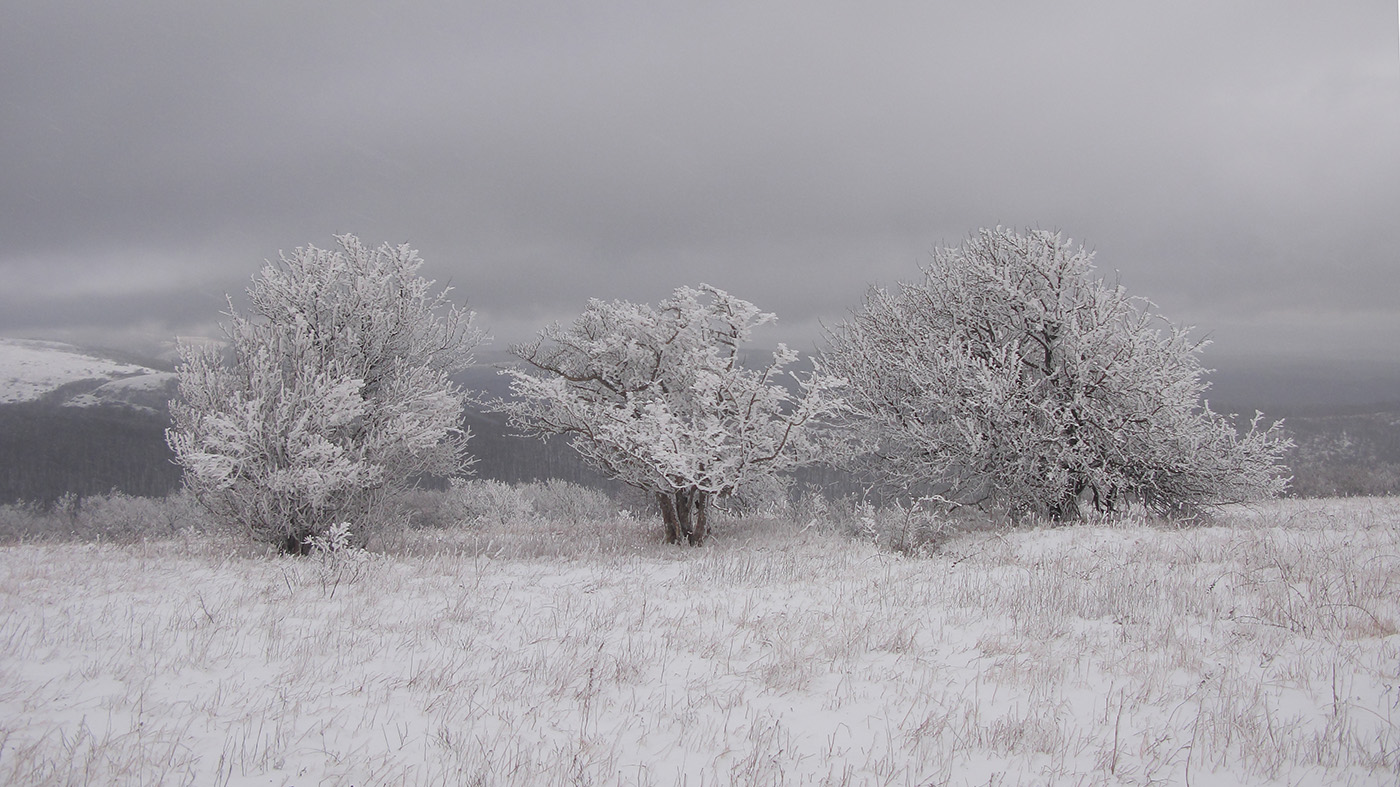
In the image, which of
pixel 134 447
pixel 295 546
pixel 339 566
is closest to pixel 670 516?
pixel 339 566

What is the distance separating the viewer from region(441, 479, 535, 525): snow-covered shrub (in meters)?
45.0

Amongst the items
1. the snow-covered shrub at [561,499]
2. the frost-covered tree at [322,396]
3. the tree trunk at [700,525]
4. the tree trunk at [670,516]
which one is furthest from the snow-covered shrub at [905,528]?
the snow-covered shrub at [561,499]

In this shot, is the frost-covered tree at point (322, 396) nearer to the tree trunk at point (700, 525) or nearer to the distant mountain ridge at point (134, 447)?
the tree trunk at point (700, 525)

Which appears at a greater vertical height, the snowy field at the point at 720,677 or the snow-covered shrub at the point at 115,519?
the snowy field at the point at 720,677

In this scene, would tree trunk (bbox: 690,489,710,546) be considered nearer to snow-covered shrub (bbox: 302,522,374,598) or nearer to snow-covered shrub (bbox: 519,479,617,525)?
snow-covered shrub (bbox: 302,522,374,598)

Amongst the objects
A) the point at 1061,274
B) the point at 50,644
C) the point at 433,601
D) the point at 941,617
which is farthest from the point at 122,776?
the point at 1061,274

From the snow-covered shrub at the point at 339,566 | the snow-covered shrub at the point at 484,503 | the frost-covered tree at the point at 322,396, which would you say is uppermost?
the frost-covered tree at the point at 322,396

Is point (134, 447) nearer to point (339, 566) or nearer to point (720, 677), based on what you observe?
point (339, 566)

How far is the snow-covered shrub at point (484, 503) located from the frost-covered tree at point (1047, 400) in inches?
1332

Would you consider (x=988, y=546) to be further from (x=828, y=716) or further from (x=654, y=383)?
(x=828, y=716)

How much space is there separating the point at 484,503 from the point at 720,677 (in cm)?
4640

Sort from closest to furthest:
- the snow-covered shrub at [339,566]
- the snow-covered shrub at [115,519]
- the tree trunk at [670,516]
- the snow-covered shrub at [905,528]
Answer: the snow-covered shrub at [339,566]
the snow-covered shrub at [905,528]
the tree trunk at [670,516]
the snow-covered shrub at [115,519]

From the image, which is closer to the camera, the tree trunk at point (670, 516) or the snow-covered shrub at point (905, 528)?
the snow-covered shrub at point (905, 528)

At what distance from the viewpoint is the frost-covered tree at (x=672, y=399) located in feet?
36.4
